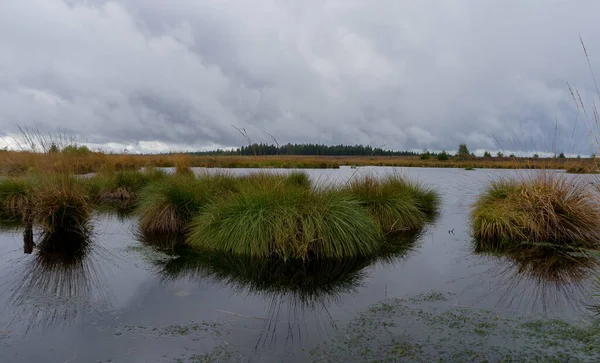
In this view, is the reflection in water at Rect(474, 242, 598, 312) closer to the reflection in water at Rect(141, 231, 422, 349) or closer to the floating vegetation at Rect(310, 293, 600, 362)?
the floating vegetation at Rect(310, 293, 600, 362)

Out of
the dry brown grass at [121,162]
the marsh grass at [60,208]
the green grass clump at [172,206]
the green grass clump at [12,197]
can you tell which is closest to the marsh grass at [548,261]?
the dry brown grass at [121,162]

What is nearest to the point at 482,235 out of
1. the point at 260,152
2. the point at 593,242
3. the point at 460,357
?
the point at 593,242

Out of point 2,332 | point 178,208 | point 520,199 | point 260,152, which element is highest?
point 260,152

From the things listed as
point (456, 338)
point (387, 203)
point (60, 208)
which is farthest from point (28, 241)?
point (387, 203)

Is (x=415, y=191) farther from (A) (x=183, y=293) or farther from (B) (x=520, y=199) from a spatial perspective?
(A) (x=183, y=293)

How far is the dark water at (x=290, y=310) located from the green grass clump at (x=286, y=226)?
21.7 inches

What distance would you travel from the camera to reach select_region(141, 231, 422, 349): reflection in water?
16.7 ft

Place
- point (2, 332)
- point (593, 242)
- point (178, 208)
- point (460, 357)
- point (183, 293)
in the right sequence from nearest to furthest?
point (460, 357) < point (2, 332) < point (183, 293) < point (593, 242) < point (178, 208)

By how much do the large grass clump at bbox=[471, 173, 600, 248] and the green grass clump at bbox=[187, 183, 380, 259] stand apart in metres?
3.49

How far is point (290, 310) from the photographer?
5.47 meters

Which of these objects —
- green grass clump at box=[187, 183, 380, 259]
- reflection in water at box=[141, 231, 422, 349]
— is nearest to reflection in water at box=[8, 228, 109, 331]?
reflection in water at box=[141, 231, 422, 349]

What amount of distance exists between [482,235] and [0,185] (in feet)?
49.4

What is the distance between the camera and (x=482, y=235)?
33.9ft

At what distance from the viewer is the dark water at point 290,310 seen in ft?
14.1
